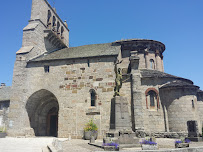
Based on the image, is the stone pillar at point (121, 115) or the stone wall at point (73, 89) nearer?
the stone pillar at point (121, 115)

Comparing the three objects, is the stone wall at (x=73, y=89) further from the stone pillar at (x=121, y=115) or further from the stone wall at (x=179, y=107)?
the stone wall at (x=179, y=107)

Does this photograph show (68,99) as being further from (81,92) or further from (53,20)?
(53,20)

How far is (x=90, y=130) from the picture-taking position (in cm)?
1448

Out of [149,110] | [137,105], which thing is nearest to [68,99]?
[137,105]

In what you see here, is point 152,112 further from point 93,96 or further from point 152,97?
point 93,96

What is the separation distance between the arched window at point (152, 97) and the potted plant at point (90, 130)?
5440mm

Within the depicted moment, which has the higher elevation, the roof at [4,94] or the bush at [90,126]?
the roof at [4,94]

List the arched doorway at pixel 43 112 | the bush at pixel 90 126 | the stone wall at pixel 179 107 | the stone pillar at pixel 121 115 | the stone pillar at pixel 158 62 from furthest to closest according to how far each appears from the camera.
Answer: the stone pillar at pixel 158 62
the arched doorway at pixel 43 112
the stone wall at pixel 179 107
the bush at pixel 90 126
the stone pillar at pixel 121 115

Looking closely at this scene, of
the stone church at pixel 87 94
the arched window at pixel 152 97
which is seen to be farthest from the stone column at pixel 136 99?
the arched window at pixel 152 97

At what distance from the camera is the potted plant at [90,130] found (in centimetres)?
1427

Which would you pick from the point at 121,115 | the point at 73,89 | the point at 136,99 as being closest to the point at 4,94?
the point at 73,89

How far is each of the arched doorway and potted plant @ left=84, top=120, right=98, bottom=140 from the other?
5615 millimetres

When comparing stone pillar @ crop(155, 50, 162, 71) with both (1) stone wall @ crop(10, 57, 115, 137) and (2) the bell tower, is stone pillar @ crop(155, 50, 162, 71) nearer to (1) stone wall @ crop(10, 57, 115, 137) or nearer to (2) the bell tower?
(1) stone wall @ crop(10, 57, 115, 137)

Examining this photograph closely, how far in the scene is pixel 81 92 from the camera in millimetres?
16062
